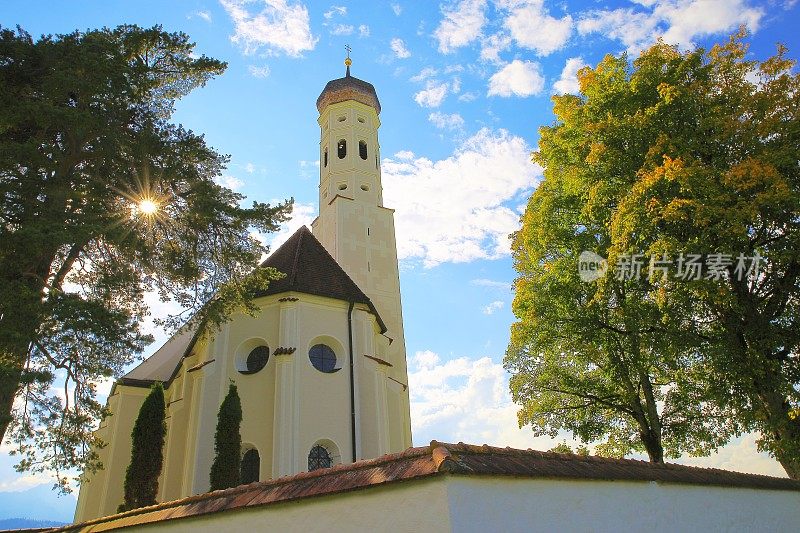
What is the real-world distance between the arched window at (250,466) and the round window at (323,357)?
3358mm

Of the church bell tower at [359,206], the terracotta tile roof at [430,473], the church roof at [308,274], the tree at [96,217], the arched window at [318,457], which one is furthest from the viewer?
the church bell tower at [359,206]

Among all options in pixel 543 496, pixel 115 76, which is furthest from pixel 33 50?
pixel 543 496

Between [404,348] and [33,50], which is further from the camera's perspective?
[404,348]

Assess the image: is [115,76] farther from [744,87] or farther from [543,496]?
[744,87]

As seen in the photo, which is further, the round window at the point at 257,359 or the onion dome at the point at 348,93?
the onion dome at the point at 348,93

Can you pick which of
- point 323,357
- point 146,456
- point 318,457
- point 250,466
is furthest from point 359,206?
point 146,456

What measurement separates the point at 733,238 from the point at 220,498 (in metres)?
10.7

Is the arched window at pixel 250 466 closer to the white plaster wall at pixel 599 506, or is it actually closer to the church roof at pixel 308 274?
the church roof at pixel 308 274

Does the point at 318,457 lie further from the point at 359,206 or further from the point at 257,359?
the point at 359,206

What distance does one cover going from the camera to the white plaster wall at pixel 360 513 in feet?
14.9

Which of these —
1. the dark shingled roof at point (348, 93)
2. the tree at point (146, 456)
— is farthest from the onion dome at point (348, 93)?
the tree at point (146, 456)

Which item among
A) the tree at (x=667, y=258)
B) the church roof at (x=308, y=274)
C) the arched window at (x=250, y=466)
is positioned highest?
the church roof at (x=308, y=274)

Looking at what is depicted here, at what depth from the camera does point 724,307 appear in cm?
1203

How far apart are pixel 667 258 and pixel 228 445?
41.2 feet
